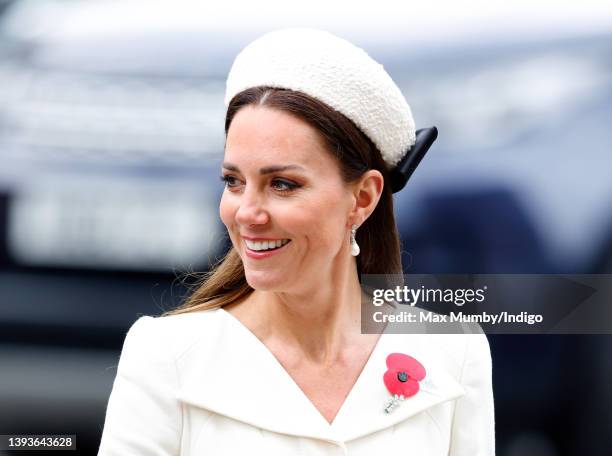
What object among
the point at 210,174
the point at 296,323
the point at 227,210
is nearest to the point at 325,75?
the point at 227,210

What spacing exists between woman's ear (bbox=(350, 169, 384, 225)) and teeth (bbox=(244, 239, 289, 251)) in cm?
18

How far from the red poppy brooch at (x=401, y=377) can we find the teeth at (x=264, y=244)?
40 centimetres

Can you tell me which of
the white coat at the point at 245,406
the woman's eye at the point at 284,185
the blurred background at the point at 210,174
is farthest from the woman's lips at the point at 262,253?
the blurred background at the point at 210,174

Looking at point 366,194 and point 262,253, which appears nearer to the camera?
point 262,253

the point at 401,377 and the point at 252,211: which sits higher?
the point at 252,211

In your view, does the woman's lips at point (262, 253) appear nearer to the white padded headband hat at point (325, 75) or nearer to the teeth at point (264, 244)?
the teeth at point (264, 244)

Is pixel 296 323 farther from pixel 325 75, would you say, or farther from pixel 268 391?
pixel 325 75

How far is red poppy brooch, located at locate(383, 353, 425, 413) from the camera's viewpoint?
1887 mm

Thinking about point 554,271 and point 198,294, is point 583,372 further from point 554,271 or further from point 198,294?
point 198,294

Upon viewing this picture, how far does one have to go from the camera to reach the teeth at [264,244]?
5.59ft

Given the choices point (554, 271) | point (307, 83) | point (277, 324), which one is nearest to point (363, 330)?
point (277, 324)

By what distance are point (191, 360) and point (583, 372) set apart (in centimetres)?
151

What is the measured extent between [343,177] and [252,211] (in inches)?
7.8

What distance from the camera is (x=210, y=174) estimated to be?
9.41 ft
